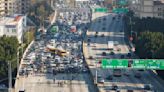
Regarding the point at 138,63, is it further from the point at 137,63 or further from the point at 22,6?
the point at 22,6

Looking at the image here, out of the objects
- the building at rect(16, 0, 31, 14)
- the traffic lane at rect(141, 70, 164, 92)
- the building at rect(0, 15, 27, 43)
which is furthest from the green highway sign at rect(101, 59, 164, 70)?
the building at rect(16, 0, 31, 14)

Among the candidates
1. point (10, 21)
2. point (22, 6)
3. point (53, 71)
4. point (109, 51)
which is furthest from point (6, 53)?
point (22, 6)

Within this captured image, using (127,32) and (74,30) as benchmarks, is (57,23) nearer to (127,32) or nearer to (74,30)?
(74,30)

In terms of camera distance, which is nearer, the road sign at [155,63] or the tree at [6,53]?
the road sign at [155,63]

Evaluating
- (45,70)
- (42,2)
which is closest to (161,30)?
(45,70)

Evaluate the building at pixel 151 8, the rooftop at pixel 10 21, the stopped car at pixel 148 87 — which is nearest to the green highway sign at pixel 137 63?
the stopped car at pixel 148 87

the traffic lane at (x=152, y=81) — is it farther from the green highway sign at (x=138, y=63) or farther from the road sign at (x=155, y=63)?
the green highway sign at (x=138, y=63)

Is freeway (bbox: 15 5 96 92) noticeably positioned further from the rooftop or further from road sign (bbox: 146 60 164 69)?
road sign (bbox: 146 60 164 69)
